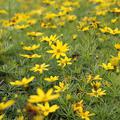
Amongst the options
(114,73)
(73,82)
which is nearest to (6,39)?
(73,82)

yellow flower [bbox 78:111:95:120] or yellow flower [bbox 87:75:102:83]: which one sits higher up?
yellow flower [bbox 87:75:102:83]

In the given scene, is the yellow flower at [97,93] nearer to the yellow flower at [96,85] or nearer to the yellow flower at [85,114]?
the yellow flower at [96,85]

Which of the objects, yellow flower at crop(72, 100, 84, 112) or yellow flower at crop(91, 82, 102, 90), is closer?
yellow flower at crop(72, 100, 84, 112)

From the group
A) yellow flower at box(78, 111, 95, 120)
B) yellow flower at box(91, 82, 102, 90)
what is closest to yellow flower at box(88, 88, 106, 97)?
yellow flower at box(91, 82, 102, 90)

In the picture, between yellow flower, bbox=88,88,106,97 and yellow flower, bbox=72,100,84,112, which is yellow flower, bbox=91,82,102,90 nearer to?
yellow flower, bbox=88,88,106,97

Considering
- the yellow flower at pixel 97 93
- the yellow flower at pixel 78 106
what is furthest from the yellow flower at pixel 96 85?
the yellow flower at pixel 78 106

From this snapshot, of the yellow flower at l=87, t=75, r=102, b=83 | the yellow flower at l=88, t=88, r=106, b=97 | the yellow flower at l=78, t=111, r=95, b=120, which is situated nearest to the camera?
the yellow flower at l=78, t=111, r=95, b=120

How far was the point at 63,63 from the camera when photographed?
2.54 m

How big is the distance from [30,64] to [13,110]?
57 cm

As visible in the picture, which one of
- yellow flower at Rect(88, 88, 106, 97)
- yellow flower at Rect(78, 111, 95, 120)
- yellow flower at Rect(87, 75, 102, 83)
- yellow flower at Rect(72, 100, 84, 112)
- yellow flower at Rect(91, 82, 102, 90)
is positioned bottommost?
yellow flower at Rect(78, 111, 95, 120)

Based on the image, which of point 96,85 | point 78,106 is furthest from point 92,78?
point 78,106

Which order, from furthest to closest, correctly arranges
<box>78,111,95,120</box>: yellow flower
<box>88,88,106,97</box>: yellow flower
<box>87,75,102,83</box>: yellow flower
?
<box>87,75,102,83</box>: yellow flower → <box>88,88,106,97</box>: yellow flower → <box>78,111,95,120</box>: yellow flower

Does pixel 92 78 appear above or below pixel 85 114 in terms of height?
above

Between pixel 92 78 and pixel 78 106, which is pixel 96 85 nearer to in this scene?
pixel 92 78
